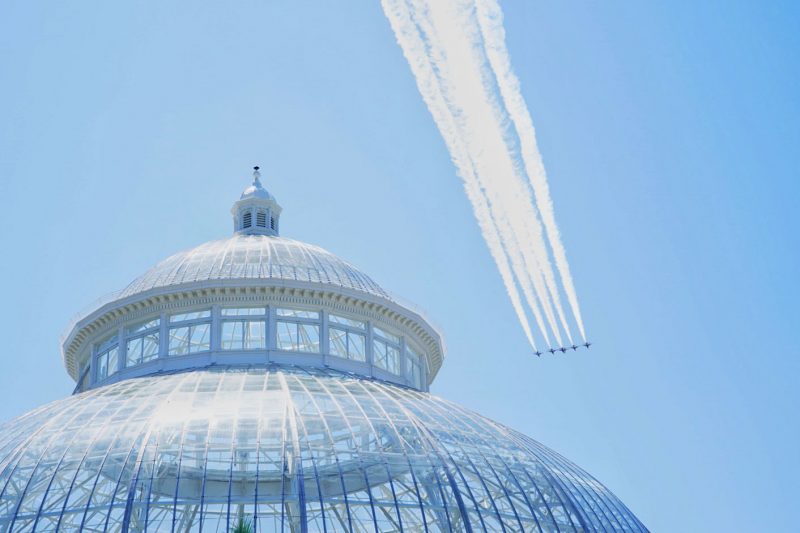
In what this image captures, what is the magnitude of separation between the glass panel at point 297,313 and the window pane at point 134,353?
5057mm

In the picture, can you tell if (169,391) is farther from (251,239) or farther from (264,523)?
(251,239)

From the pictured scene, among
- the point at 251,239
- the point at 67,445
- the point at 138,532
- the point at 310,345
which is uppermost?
the point at 251,239

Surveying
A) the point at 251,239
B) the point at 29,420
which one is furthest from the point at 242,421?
the point at 251,239

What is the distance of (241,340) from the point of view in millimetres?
44625

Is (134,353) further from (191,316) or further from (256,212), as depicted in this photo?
(256,212)

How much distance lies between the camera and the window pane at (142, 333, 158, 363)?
1759 inches

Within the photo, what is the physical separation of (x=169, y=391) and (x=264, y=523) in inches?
345

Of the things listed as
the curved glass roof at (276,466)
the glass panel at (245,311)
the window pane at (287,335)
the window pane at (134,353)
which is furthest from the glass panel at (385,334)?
the window pane at (134,353)

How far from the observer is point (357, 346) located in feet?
151

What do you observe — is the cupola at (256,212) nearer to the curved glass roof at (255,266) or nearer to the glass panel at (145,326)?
the curved glass roof at (255,266)

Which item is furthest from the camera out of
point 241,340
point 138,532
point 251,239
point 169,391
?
point 251,239

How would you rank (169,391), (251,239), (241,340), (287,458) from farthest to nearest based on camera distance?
(251,239) < (241,340) < (169,391) < (287,458)

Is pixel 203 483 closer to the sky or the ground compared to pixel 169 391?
closer to the ground

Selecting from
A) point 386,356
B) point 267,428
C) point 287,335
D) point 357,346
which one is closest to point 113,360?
point 287,335
